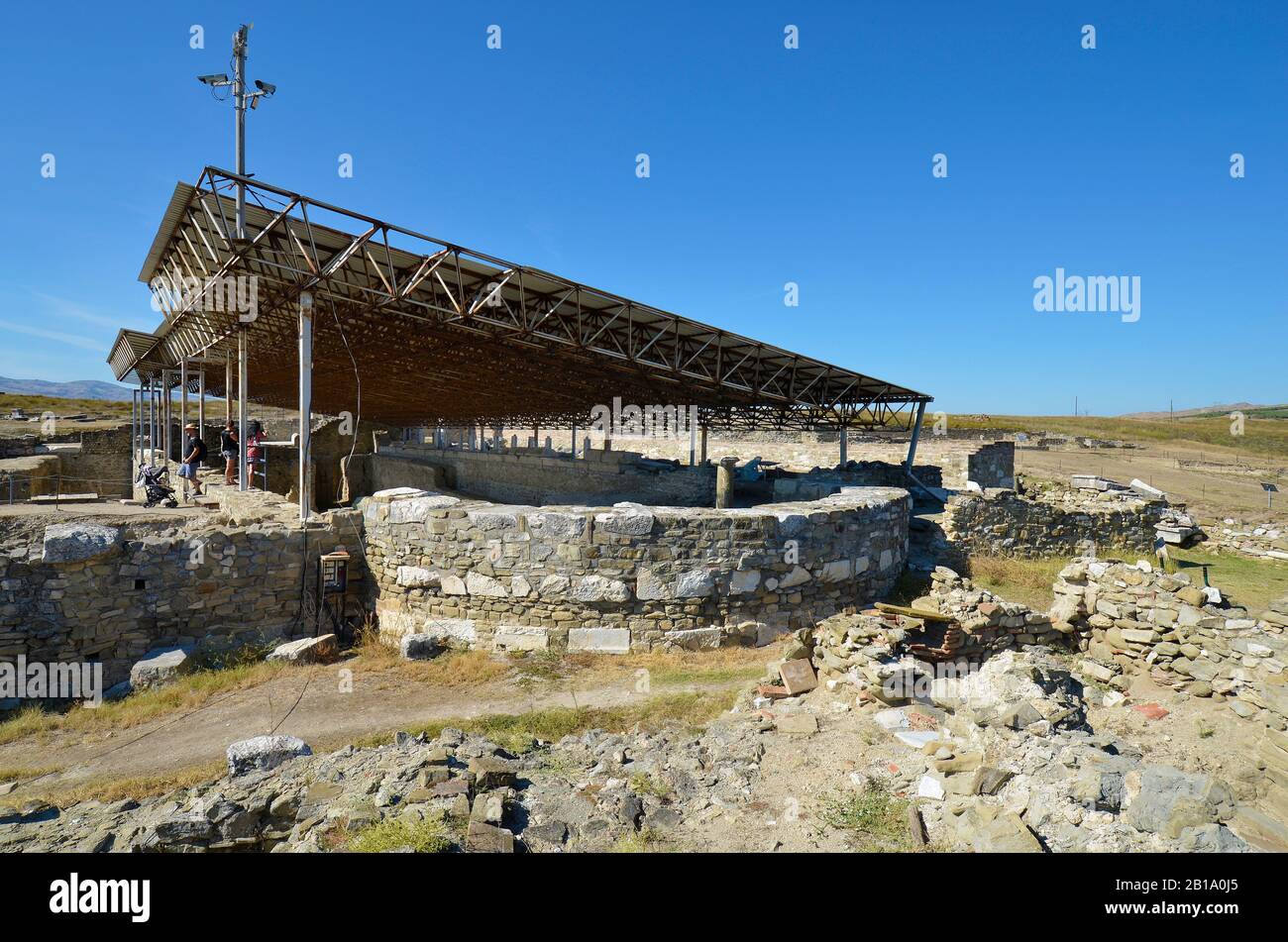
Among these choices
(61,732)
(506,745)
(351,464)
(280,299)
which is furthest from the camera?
Result: (351,464)

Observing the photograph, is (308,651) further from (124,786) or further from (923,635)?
(923,635)

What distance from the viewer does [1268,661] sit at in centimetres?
534

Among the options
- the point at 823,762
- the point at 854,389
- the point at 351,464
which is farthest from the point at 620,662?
the point at 351,464

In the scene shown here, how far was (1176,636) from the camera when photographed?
20.6 ft

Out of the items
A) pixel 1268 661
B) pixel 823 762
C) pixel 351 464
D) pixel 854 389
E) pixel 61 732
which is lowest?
pixel 61 732

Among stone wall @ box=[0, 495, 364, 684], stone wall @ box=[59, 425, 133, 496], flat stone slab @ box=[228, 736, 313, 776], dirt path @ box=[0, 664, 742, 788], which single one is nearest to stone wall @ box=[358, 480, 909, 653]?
dirt path @ box=[0, 664, 742, 788]

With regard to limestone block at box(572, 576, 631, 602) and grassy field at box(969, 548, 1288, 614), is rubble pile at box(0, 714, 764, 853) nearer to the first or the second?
limestone block at box(572, 576, 631, 602)

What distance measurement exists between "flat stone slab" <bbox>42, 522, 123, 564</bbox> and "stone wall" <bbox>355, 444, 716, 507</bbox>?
11531 mm

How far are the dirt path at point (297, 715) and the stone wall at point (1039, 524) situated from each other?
28.0ft

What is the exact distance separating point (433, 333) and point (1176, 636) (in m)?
14.6

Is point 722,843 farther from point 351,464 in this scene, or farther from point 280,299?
point 351,464

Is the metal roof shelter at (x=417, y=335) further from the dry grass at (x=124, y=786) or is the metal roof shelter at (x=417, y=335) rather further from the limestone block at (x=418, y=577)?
the dry grass at (x=124, y=786)
